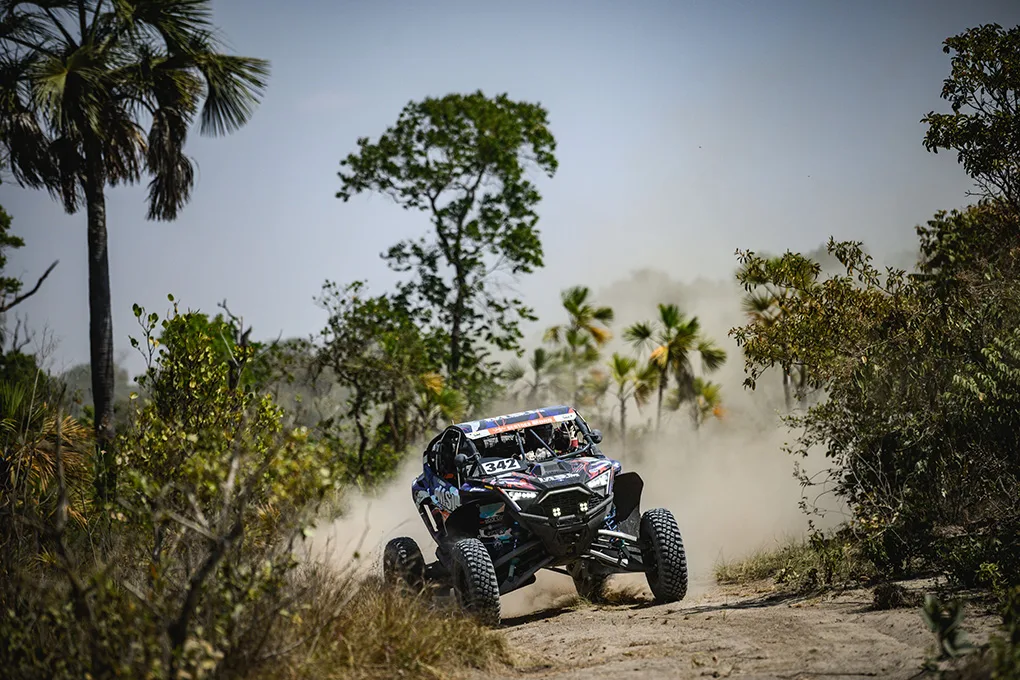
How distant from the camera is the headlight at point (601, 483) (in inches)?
441

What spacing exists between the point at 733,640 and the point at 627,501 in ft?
10.7

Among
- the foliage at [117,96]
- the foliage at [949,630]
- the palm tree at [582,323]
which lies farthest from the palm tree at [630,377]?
the foliage at [949,630]

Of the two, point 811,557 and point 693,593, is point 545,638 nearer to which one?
point 693,593

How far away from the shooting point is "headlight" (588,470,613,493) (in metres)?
11.2

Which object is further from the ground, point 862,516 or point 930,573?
point 862,516

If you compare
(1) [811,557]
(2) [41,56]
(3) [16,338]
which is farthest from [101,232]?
(1) [811,557]

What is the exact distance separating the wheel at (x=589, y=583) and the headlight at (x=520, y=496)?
1.27 m

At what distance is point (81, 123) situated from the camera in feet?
59.3

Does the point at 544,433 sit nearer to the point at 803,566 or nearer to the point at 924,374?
the point at 803,566

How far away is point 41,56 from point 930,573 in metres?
16.2

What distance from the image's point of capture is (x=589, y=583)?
41.3 feet

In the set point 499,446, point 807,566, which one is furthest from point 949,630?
point 499,446

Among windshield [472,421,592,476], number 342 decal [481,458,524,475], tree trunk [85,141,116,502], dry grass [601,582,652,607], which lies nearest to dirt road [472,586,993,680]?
dry grass [601,582,652,607]

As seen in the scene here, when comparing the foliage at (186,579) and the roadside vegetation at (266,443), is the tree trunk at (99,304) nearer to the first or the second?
the roadside vegetation at (266,443)
